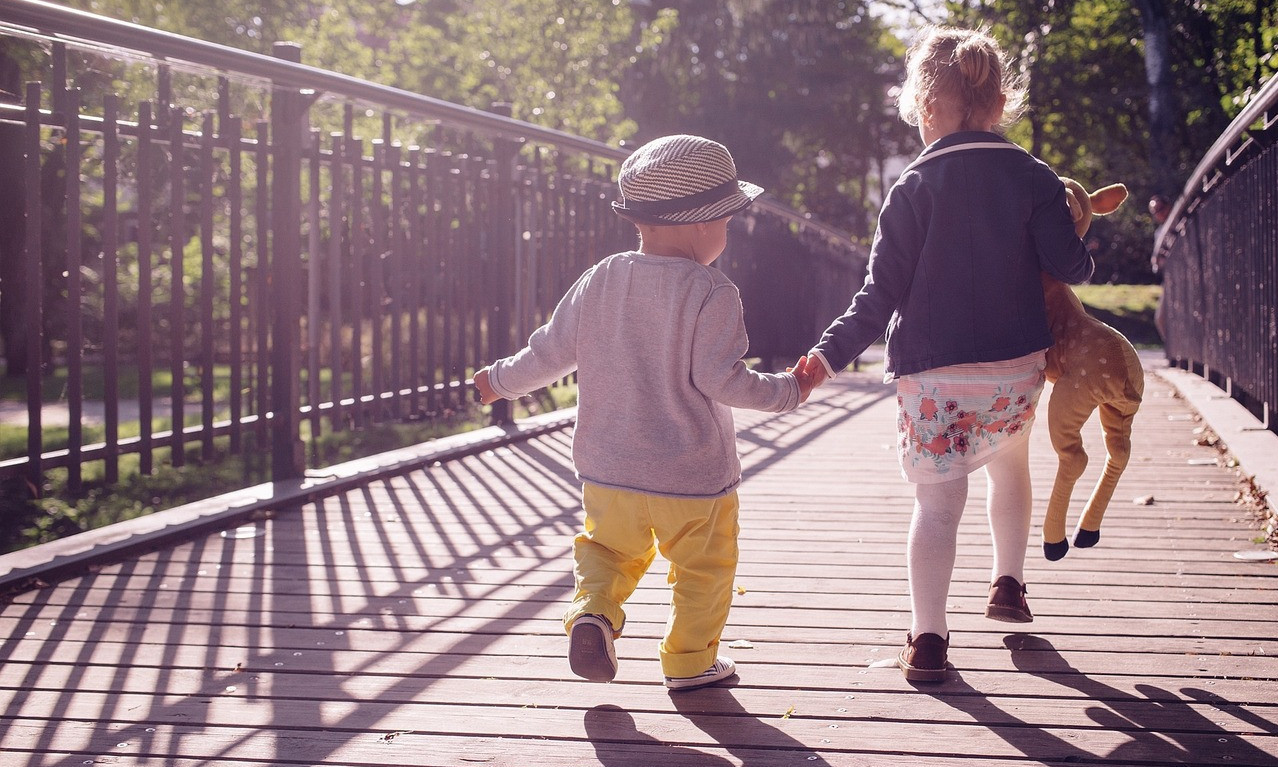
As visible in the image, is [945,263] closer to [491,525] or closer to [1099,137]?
[491,525]

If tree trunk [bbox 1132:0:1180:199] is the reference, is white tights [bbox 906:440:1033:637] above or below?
below

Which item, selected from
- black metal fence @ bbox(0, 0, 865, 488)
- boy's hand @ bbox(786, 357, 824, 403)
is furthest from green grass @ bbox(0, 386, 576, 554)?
boy's hand @ bbox(786, 357, 824, 403)

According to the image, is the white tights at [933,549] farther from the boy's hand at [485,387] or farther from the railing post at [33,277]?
the railing post at [33,277]

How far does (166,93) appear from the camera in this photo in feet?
14.7

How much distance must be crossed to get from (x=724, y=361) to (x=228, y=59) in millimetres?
2563

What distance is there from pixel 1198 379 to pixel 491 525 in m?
6.48

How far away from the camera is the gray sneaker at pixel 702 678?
8.89 ft

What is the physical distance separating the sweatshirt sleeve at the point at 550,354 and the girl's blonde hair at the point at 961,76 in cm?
90

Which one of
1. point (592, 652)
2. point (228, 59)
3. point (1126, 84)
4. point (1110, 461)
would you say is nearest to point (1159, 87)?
point (1126, 84)

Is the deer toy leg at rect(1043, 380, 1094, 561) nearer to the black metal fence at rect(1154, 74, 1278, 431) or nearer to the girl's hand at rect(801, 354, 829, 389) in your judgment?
the girl's hand at rect(801, 354, 829, 389)

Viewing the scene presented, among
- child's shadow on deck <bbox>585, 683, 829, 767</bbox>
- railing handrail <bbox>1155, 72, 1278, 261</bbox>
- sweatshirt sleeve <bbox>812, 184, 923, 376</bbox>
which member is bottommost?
child's shadow on deck <bbox>585, 683, 829, 767</bbox>

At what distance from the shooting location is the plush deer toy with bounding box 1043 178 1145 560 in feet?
9.43

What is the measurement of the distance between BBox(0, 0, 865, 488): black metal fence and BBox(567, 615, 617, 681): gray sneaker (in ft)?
7.11

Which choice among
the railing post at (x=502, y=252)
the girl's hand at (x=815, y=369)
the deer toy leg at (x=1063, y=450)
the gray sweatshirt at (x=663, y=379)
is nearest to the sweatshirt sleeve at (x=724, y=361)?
the gray sweatshirt at (x=663, y=379)
